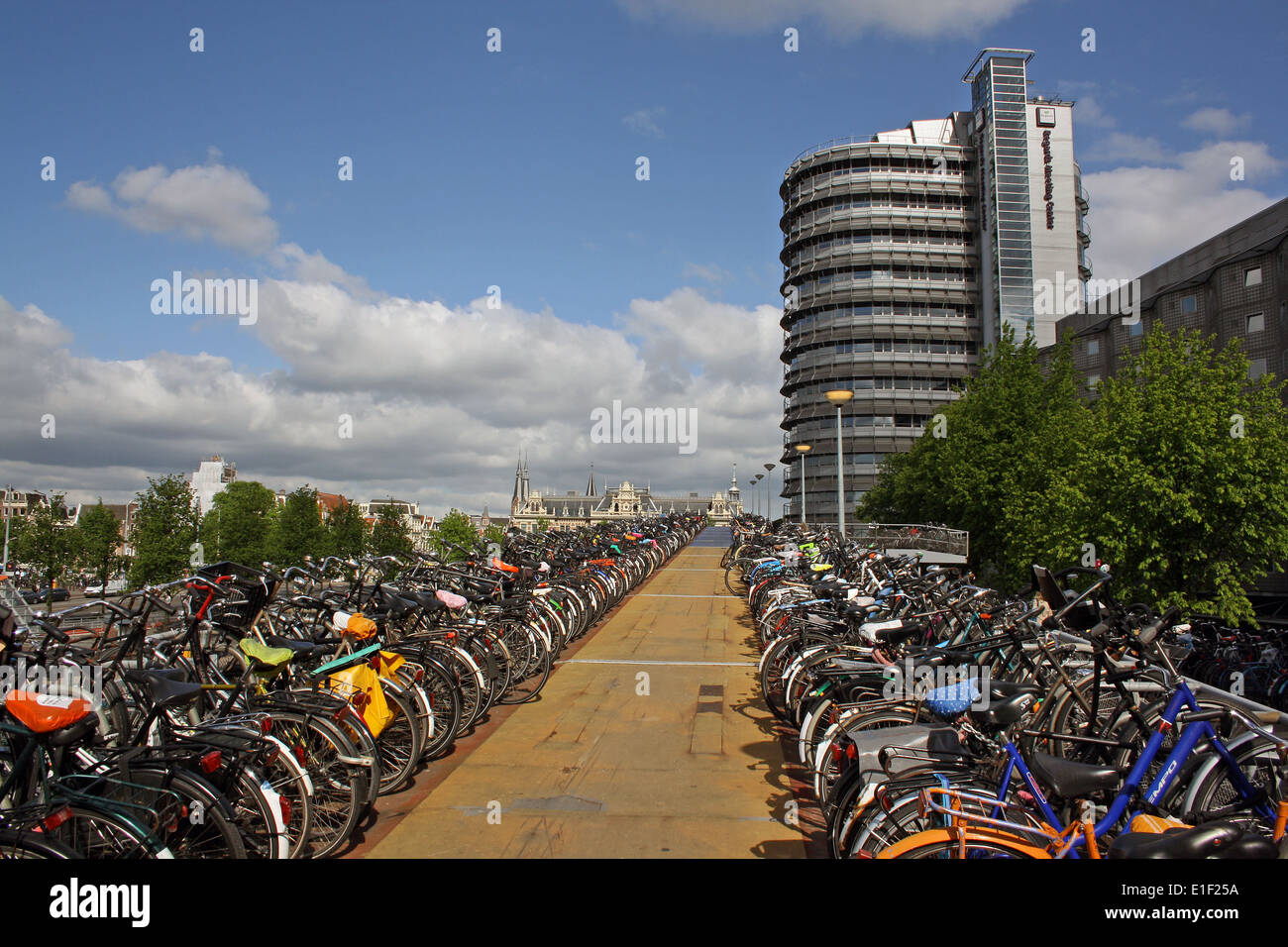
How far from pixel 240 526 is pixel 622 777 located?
53.8 meters

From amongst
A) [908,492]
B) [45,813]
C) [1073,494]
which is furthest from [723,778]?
[908,492]

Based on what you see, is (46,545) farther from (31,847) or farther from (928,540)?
(31,847)

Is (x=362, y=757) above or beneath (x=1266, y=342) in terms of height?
beneath

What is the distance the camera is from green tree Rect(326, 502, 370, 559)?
5369cm

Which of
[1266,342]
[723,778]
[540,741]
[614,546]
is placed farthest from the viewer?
[1266,342]

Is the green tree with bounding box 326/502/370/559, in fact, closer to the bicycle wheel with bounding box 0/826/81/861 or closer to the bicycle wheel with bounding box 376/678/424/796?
the bicycle wheel with bounding box 376/678/424/796

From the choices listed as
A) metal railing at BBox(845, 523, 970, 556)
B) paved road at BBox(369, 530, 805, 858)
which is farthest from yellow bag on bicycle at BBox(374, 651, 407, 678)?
metal railing at BBox(845, 523, 970, 556)

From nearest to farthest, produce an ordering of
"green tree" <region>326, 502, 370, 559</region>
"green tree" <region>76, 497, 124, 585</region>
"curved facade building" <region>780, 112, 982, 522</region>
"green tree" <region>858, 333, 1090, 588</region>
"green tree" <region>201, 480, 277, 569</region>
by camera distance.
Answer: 1. "green tree" <region>858, 333, 1090, 588</region>
2. "green tree" <region>76, 497, 124, 585</region>
3. "green tree" <region>201, 480, 277, 569</region>
4. "green tree" <region>326, 502, 370, 559</region>
5. "curved facade building" <region>780, 112, 982, 522</region>

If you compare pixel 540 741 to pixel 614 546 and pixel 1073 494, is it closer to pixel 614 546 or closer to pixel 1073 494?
pixel 614 546

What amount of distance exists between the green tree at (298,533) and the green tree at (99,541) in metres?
8.68

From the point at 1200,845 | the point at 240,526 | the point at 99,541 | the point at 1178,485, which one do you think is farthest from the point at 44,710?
the point at 240,526

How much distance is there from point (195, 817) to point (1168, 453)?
17.8 meters

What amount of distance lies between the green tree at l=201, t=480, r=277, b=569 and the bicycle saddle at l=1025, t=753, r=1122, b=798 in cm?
5286

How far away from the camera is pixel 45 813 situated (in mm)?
2611
